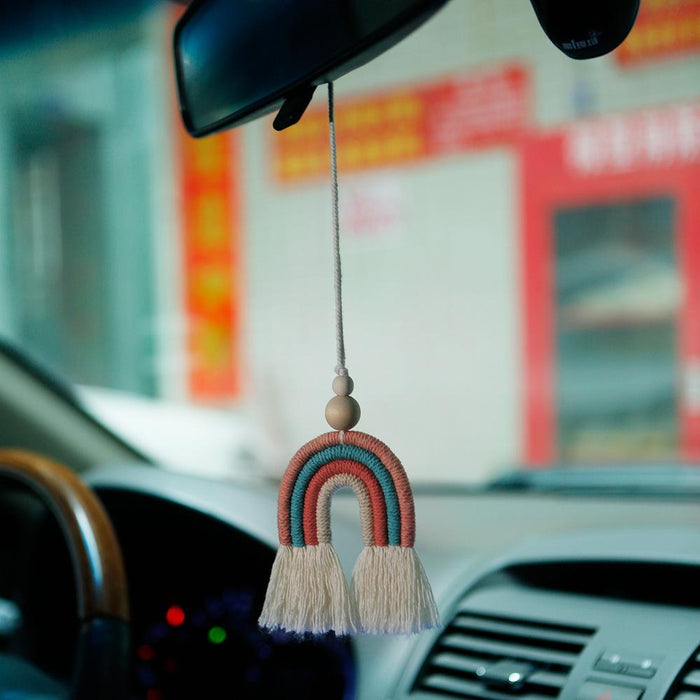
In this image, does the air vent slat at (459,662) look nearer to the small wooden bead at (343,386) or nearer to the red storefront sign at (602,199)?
the small wooden bead at (343,386)

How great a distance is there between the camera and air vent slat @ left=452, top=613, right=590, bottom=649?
3.50 feet

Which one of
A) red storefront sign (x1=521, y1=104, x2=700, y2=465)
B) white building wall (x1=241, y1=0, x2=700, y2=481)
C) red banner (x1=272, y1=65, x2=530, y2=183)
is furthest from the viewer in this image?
red banner (x1=272, y1=65, x2=530, y2=183)

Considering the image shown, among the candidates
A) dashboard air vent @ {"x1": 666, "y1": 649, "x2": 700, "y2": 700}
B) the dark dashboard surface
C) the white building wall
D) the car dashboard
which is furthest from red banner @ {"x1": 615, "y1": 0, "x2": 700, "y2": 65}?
dashboard air vent @ {"x1": 666, "y1": 649, "x2": 700, "y2": 700}

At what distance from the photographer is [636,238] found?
489 centimetres

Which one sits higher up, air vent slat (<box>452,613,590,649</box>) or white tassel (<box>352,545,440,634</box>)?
white tassel (<box>352,545,440,634</box>)

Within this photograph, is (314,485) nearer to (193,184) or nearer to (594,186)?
(594,186)

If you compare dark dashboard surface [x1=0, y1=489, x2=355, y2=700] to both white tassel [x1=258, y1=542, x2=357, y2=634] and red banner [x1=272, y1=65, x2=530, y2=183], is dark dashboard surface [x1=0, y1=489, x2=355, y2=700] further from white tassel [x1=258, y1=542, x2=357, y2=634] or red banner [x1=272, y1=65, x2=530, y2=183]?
red banner [x1=272, y1=65, x2=530, y2=183]

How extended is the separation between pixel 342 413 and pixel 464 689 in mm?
583

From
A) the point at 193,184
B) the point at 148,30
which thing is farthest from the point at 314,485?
the point at 193,184

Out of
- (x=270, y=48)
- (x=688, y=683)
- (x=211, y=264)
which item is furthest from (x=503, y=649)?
(x=211, y=264)

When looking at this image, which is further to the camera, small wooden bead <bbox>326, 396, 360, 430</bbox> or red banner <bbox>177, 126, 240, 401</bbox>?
red banner <bbox>177, 126, 240, 401</bbox>

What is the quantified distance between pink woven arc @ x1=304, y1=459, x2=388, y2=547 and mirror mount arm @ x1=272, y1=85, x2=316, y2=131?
0.23m

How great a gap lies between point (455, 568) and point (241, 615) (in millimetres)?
283

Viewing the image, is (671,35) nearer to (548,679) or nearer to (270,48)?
(548,679)
